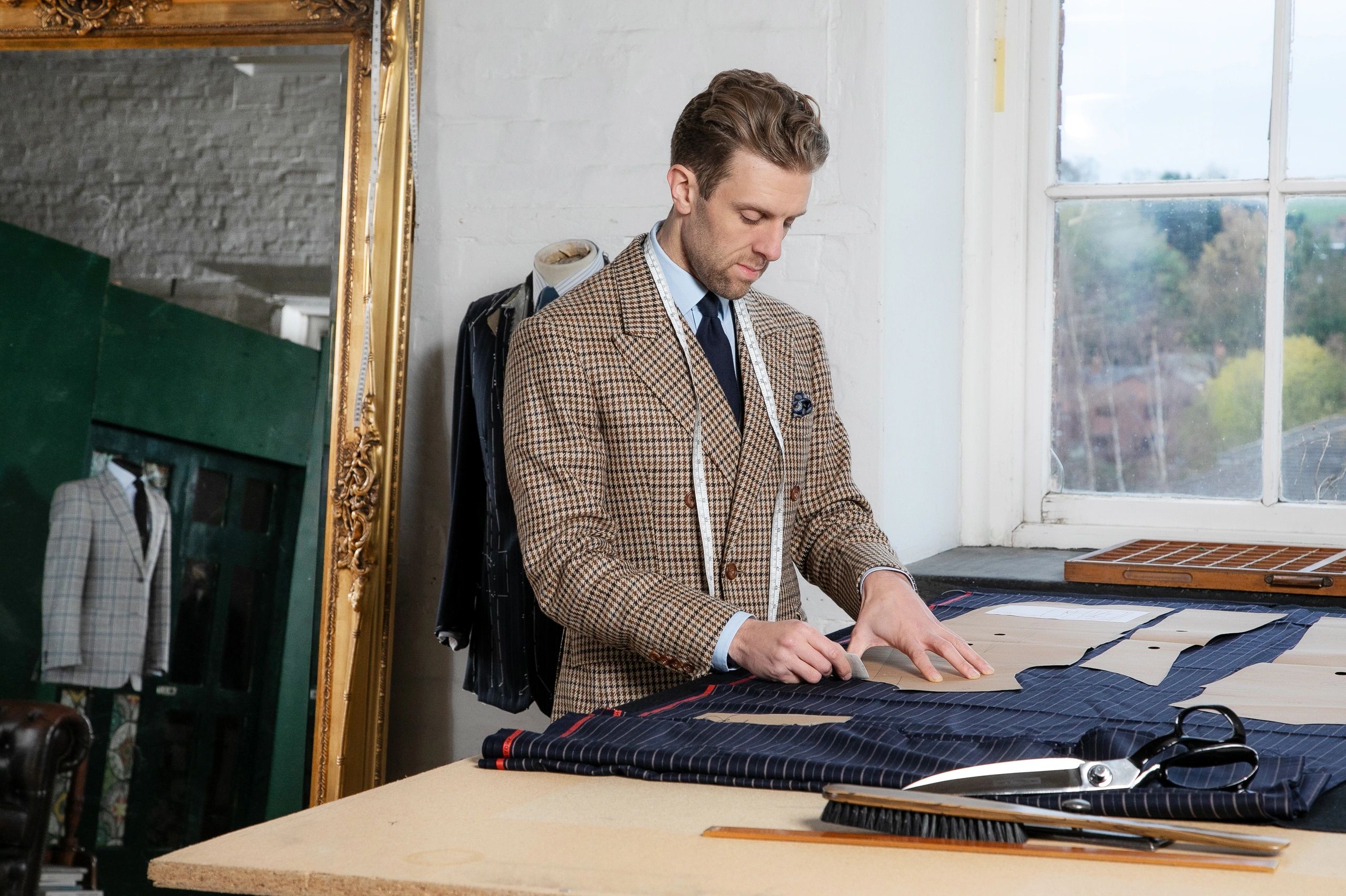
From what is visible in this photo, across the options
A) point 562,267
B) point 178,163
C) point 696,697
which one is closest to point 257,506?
point 178,163

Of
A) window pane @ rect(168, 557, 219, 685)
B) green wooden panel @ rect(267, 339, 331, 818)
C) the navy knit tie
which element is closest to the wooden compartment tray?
the navy knit tie

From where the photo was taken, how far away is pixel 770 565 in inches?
76.8

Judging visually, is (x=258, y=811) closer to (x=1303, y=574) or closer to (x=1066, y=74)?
(x=1303, y=574)

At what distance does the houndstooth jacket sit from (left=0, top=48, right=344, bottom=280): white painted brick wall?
104 cm

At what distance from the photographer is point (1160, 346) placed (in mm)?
2998

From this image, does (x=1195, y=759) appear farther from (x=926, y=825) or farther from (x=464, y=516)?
(x=464, y=516)

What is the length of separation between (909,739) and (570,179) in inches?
70.2

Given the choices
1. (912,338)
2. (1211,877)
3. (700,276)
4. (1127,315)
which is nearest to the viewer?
(1211,877)

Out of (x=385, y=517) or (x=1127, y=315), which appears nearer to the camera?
(x=385, y=517)

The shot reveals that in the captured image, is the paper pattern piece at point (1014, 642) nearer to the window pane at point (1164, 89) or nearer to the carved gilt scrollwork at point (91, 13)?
the window pane at point (1164, 89)

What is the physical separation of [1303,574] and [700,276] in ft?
3.61

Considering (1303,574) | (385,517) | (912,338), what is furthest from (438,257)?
(1303,574)

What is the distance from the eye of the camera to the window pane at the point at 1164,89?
9.52ft

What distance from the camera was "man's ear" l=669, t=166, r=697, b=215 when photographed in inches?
74.5
